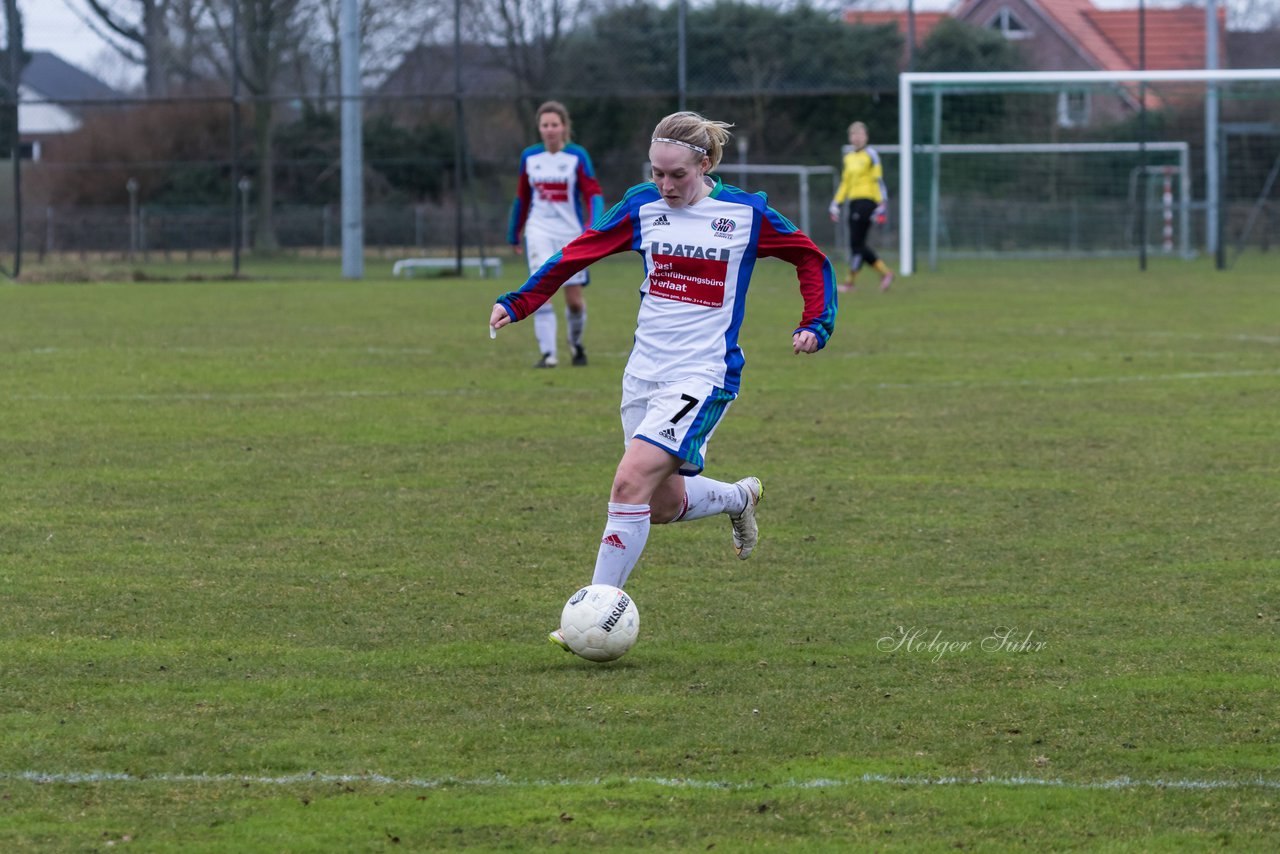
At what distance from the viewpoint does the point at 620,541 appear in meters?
5.29

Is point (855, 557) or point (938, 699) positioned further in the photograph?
point (855, 557)

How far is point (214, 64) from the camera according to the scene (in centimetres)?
3117

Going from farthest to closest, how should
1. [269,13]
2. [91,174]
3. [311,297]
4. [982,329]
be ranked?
1. [91,174]
2. [269,13]
3. [311,297]
4. [982,329]

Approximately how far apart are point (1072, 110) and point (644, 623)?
3018cm

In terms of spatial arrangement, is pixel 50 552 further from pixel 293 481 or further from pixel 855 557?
pixel 855 557

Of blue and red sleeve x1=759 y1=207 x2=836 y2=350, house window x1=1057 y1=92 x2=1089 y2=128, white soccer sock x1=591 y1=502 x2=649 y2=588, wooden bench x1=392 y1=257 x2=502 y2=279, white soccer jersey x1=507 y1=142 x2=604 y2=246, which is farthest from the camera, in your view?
house window x1=1057 y1=92 x2=1089 y2=128

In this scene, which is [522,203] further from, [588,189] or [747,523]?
[747,523]

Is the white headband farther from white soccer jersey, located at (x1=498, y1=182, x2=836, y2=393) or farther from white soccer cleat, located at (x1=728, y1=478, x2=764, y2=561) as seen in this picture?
white soccer cleat, located at (x1=728, y1=478, x2=764, y2=561)

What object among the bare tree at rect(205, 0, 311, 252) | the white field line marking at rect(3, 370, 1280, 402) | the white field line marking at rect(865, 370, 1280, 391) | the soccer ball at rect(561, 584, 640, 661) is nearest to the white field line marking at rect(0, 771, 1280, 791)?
the soccer ball at rect(561, 584, 640, 661)

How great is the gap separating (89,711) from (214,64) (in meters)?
28.3

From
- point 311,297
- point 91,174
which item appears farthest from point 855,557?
point 91,174

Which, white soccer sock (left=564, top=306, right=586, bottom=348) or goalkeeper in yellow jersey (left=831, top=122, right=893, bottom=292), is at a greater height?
goalkeeper in yellow jersey (left=831, top=122, right=893, bottom=292)

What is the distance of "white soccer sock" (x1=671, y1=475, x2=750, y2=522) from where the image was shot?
582cm

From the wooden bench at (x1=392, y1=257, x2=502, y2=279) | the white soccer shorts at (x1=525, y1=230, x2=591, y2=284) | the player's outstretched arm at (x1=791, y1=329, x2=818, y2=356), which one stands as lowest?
the player's outstretched arm at (x1=791, y1=329, x2=818, y2=356)
